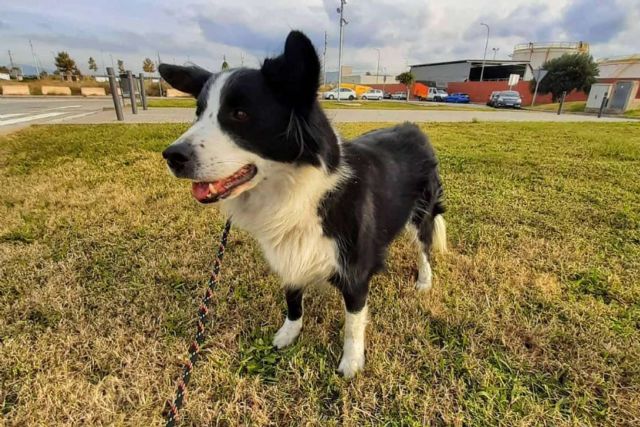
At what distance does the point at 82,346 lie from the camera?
6.75 feet

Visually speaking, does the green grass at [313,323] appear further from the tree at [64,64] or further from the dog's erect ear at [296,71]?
the tree at [64,64]

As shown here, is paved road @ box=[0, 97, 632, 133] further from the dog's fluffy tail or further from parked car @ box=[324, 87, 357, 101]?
parked car @ box=[324, 87, 357, 101]

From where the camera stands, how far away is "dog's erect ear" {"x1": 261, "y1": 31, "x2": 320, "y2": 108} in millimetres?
1426

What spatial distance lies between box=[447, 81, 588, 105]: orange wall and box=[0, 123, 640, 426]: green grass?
4111 cm

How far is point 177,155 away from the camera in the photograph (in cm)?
Result: 142

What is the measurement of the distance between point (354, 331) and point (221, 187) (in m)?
1.05

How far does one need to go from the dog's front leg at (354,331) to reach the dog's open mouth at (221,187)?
782 mm

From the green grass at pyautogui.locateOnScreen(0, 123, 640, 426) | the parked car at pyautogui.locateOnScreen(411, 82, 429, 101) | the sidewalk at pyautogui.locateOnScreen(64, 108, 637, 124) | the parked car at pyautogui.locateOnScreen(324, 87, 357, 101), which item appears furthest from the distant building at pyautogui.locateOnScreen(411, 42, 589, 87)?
the green grass at pyautogui.locateOnScreen(0, 123, 640, 426)

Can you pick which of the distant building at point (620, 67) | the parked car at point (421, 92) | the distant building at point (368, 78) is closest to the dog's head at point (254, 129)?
the parked car at point (421, 92)

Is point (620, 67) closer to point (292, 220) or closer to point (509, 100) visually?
point (509, 100)

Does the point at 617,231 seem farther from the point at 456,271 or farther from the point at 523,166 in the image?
the point at 523,166

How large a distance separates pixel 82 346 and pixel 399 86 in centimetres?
6223

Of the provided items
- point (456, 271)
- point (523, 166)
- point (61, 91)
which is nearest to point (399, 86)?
point (61, 91)

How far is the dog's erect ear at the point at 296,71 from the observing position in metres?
1.43
